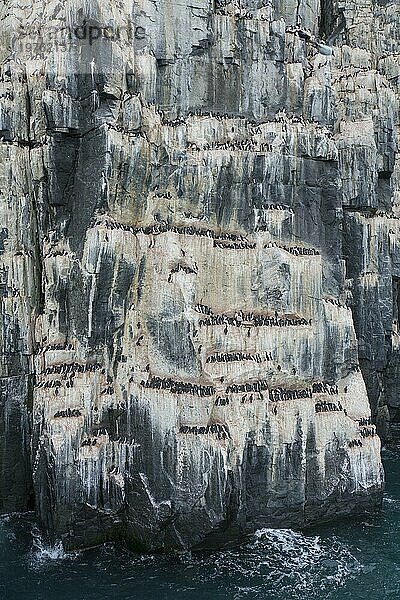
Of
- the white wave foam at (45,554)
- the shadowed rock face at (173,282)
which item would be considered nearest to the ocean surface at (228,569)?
the white wave foam at (45,554)

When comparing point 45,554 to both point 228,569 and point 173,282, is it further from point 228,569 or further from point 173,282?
point 173,282

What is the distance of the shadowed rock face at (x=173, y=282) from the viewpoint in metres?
45.1

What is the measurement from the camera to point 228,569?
4153 cm

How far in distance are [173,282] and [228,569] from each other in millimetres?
18591

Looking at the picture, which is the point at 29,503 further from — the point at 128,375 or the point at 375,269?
the point at 375,269

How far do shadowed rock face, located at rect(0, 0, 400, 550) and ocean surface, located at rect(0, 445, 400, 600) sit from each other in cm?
165

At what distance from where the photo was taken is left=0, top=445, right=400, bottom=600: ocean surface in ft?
127

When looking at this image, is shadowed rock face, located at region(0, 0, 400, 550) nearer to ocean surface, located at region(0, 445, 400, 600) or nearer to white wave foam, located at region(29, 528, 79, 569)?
white wave foam, located at region(29, 528, 79, 569)

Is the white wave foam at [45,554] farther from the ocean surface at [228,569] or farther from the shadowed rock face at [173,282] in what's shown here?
the shadowed rock face at [173,282]

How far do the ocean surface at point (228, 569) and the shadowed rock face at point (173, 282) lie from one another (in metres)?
1.65

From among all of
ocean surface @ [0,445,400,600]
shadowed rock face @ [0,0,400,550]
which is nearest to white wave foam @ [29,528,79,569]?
ocean surface @ [0,445,400,600]

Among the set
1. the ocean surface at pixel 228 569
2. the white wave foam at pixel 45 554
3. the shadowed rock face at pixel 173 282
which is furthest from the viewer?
the shadowed rock face at pixel 173 282

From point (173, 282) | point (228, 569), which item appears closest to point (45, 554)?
point (228, 569)

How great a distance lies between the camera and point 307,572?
40.7 metres
